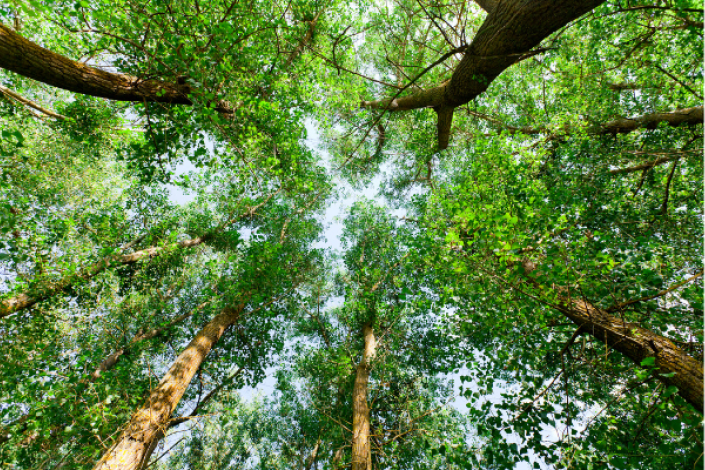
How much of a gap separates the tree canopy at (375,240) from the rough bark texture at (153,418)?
32 millimetres

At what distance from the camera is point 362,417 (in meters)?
4.96

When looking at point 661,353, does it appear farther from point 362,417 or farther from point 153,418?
point 153,418

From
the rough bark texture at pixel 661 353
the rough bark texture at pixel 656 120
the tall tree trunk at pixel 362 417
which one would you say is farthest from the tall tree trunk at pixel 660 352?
the rough bark texture at pixel 656 120

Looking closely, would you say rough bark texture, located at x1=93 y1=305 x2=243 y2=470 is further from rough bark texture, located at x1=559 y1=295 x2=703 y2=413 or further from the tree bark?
rough bark texture, located at x1=559 y1=295 x2=703 y2=413

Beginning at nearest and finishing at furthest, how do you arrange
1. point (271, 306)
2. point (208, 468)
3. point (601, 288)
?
point (601, 288) < point (271, 306) < point (208, 468)

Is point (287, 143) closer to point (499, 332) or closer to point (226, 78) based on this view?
point (226, 78)

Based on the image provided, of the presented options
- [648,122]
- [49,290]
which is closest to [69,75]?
[49,290]

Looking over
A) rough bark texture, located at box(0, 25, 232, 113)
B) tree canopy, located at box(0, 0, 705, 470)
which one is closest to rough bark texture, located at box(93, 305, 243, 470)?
tree canopy, located at box(0, 0, 705, 470)

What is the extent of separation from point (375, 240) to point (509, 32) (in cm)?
650

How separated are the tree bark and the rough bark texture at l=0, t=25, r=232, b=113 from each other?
3908 mm

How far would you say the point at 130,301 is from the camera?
24.1 feet

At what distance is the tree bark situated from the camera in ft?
9.55

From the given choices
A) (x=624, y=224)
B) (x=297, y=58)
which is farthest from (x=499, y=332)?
(x=297, y=58)

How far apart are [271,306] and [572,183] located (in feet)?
24.3
